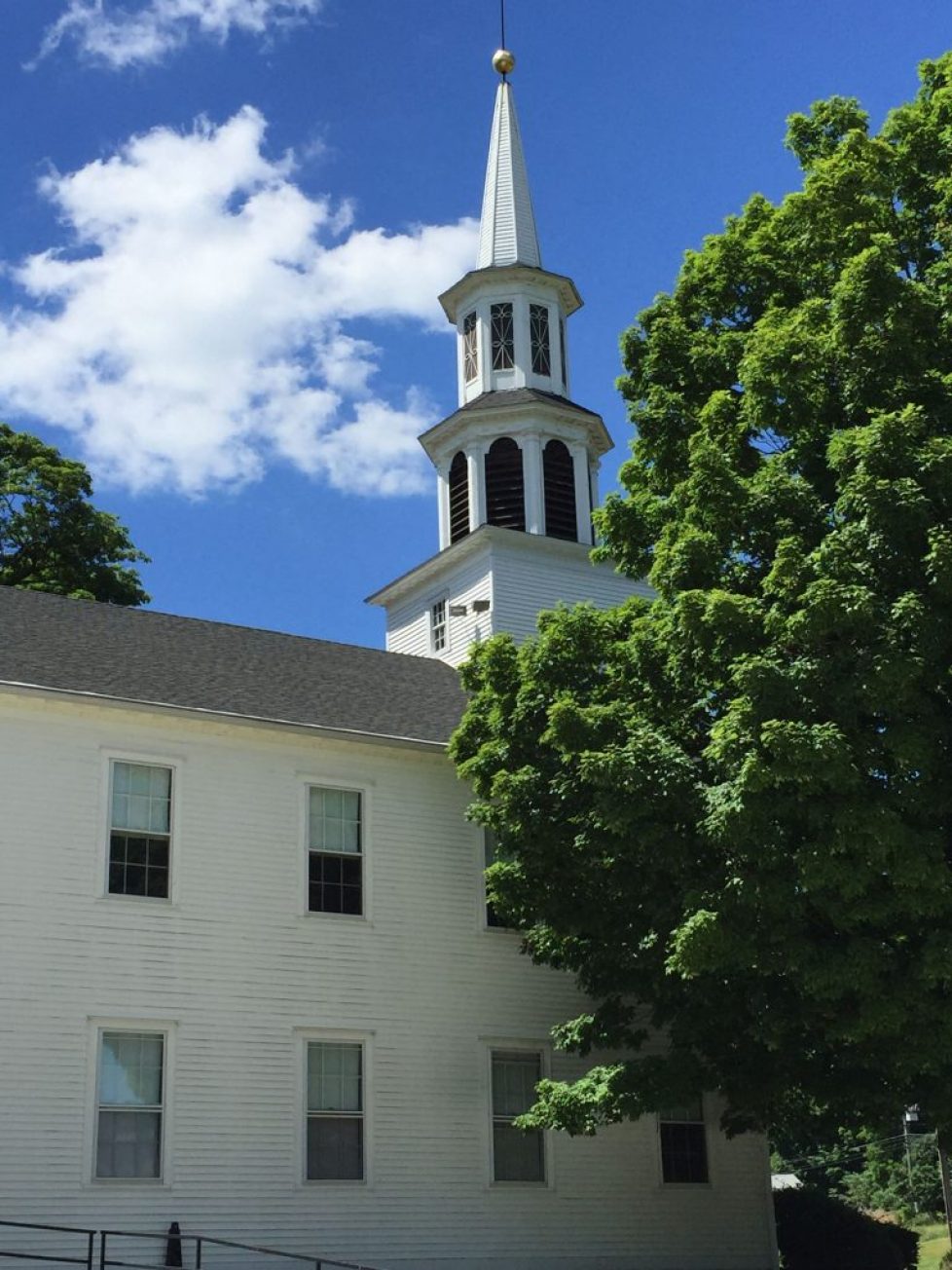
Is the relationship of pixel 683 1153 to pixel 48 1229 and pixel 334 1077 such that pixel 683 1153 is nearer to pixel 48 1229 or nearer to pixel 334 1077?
pixel 334 1077

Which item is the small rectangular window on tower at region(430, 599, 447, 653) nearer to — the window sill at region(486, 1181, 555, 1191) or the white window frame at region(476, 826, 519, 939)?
the white window frame at region(476, 826, 519, 939)

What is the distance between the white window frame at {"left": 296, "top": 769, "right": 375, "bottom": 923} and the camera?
21.3 m

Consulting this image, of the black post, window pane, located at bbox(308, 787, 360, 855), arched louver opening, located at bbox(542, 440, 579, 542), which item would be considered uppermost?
arched louver opening, located at bbox(542, 440, 579, 542)

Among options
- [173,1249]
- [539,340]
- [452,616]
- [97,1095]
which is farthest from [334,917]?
[539,340]

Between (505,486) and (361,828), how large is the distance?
35.8ft

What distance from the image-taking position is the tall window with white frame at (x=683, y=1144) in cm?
2336

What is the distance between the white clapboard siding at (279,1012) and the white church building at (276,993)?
0.03m

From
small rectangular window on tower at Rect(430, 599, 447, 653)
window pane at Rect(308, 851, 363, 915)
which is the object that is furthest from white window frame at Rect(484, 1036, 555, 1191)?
small rectangular window on tower at Rect(430, 599, 447, 653)

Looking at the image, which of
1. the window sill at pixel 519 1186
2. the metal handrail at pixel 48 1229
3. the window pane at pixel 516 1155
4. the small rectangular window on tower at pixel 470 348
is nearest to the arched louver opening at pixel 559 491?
the small rectangular window on tower at pixel 470 348

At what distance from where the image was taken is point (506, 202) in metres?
34.2

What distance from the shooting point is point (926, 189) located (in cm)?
1917

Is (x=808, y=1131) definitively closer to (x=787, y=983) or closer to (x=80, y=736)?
(x=787, y=983)

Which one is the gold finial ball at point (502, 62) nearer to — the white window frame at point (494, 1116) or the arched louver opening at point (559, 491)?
the arched louver opening at point (559, 491)

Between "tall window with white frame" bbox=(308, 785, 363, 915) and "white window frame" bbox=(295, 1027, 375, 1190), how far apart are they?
5.42 ft
